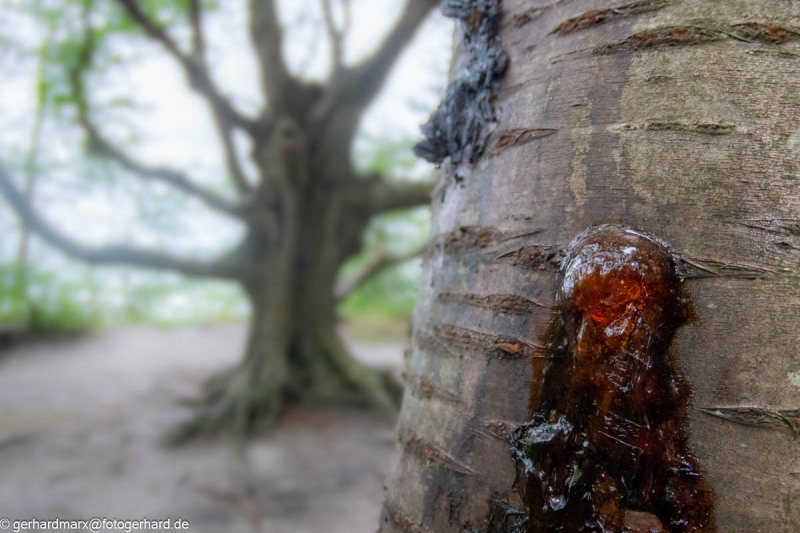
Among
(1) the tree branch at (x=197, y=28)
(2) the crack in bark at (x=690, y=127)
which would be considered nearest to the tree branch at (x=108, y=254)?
(1) the tree branch at (x=197, y=28)

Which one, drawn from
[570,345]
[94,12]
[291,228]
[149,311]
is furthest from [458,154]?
[149,311]

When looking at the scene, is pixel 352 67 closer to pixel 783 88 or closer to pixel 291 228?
pixel 291 228

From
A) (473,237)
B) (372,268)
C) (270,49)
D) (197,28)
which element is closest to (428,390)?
(473,237)

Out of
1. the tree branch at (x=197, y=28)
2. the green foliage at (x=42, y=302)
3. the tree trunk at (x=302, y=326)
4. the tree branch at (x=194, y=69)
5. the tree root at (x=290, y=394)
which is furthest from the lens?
the green foliage at (x=42, y=302)

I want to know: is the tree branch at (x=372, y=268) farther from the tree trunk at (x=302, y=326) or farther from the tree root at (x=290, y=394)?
the tree root at (x=290, y=394)

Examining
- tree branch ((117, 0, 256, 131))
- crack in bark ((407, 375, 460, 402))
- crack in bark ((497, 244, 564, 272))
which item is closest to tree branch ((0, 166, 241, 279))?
tree branch ((117, 0, 256, 131))
